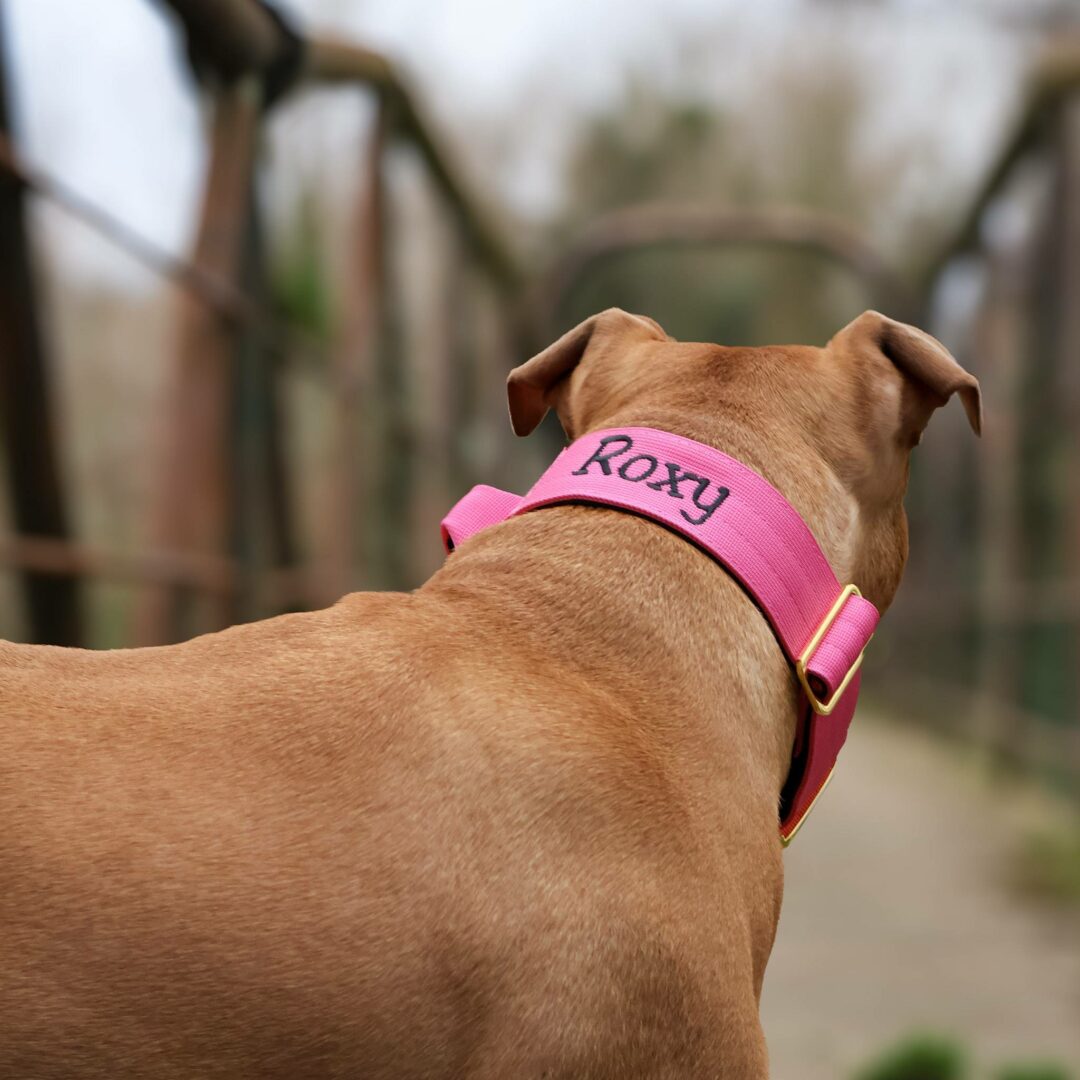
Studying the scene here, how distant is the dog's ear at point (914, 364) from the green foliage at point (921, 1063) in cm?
220

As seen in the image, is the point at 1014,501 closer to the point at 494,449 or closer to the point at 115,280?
the point at 494,449

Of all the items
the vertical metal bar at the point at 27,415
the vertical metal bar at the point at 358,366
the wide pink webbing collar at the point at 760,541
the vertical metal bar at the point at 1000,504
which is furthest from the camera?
the vertical metal bar at the point at 1000,504

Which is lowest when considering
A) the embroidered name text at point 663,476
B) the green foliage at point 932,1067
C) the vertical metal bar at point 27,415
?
the green foliage at point 932,1067

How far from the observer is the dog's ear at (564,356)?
2.32 meters

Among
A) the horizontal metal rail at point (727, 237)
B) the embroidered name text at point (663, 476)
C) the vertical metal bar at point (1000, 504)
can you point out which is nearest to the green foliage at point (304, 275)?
the embroidered name text at point (663, 476)

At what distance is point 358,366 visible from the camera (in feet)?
23.3

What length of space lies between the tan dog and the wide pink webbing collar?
3 centimetres

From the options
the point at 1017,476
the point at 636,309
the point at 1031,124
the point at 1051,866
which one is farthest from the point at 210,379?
the point at 636,309

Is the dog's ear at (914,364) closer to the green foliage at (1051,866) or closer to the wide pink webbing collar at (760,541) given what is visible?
the wide pink webbing collar at (760,541)

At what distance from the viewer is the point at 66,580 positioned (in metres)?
3.58

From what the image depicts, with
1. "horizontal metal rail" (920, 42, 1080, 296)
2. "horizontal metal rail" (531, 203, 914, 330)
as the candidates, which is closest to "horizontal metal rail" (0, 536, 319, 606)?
"horizontal metal rail" (920, 42, 1080, 296)

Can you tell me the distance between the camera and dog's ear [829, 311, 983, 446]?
209 centimetres

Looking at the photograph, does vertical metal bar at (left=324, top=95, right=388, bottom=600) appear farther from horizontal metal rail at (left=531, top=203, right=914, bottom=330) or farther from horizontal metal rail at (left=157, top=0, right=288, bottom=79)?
horizontal metal rail at (left=531, top=203, right=914, bottom=330)

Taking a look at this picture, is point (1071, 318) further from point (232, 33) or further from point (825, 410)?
point (825, 410)
